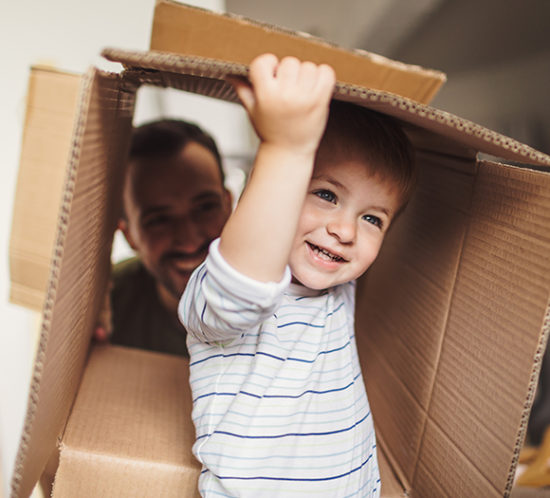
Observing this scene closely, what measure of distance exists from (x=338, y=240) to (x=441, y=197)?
0.60 ft

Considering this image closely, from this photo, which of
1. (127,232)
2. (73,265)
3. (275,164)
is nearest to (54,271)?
(73,265)

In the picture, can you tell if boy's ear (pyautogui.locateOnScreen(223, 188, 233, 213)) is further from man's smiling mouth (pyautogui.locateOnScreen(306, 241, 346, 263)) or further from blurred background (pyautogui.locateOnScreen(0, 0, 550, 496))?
man's smiling mouth (pyautogui.locateOnScreen(306, 241, 346, 263))

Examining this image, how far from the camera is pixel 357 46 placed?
44.2 inches

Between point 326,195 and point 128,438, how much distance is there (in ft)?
1.18

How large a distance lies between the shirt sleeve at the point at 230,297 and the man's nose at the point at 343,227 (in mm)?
104

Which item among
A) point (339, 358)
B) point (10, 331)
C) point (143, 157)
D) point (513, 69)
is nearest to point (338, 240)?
point (339, 358)

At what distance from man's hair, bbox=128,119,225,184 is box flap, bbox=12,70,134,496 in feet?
1.35

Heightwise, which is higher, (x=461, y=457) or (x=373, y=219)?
(x=373, y=219)

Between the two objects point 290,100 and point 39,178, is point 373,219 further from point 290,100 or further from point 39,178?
point 39,178

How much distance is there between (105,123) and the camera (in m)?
0.43

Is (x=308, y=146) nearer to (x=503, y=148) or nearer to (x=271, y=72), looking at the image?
(x=271, y=72)

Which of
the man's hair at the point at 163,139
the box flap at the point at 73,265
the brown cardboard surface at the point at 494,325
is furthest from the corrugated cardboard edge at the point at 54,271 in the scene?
the man's hair at the point at 163,139

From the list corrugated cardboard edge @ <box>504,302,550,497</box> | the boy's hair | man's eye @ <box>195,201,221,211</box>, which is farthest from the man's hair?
corrugated cardboard edge @ <box>504,302,550,497</box>

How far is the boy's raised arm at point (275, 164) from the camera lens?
1.16 feet
